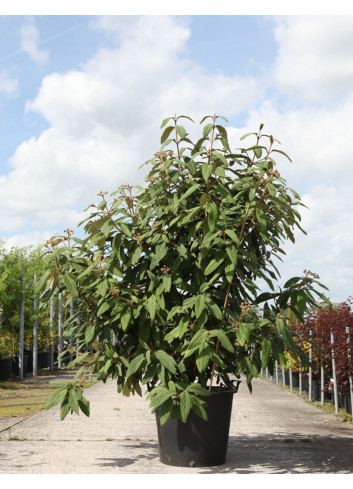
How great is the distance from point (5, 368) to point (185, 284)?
13081mm

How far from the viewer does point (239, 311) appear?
19.9 feet

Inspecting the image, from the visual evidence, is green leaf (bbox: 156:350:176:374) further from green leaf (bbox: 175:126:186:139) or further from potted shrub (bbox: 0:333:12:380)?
potted shrub (bbox: 0:333:12:380)

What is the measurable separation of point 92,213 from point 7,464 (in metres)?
2.60

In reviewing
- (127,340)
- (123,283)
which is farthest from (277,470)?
(123,283)

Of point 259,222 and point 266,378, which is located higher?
point 259,222

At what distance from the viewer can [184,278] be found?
19.3 ft

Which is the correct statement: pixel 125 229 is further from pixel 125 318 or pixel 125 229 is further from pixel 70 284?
pixel 125 318

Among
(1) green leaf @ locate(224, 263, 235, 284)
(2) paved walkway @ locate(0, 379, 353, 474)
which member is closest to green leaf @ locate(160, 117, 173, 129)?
(1) green leaf @ locate(224, 263, 235, 284)

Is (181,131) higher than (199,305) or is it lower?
higher

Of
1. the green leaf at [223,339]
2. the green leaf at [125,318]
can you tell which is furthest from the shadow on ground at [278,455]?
the green leaf at [125,318]

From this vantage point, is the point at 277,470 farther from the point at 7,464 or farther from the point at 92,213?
the point at 92,213

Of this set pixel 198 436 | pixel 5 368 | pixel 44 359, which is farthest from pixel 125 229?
pixel 44 359

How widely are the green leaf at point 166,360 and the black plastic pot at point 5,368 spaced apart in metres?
12.9

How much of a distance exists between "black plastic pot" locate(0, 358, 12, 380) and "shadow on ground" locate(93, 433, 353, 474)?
10998 mm
